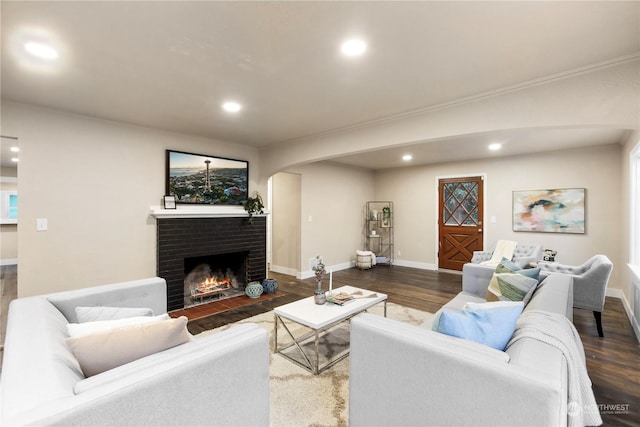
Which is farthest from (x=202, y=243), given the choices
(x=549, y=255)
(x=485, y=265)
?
(x=549, y=255)

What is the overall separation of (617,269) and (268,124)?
A: 18.1 feet

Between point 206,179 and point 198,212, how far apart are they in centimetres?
53

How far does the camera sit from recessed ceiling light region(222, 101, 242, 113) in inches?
110

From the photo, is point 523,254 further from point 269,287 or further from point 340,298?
point 269,287

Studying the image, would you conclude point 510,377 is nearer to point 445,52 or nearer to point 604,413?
point 604,413

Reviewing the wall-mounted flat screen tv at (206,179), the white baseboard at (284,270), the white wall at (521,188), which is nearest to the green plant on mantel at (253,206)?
the wall-mounted flat screen tv at (206,179)

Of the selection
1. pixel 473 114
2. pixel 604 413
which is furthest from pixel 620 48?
pixel 604 413

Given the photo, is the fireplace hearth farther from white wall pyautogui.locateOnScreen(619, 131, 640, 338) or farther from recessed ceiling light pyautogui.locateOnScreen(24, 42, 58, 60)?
white wall pyautogui.locateOnScreen(619, 131, 640, 338)

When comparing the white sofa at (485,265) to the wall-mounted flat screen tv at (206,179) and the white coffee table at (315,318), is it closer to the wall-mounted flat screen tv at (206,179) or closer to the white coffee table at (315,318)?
the white coffee table at (315,318)

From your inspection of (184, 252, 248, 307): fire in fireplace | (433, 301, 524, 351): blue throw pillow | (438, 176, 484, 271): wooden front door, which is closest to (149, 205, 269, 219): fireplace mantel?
(184, 252, 248, 307): fire in fireplace

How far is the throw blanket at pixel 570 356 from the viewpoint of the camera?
1.06 meters

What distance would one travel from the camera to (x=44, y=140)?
2.91 meters

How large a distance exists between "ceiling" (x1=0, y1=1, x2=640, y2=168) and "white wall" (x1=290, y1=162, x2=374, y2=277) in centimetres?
284

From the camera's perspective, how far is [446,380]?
116cm
